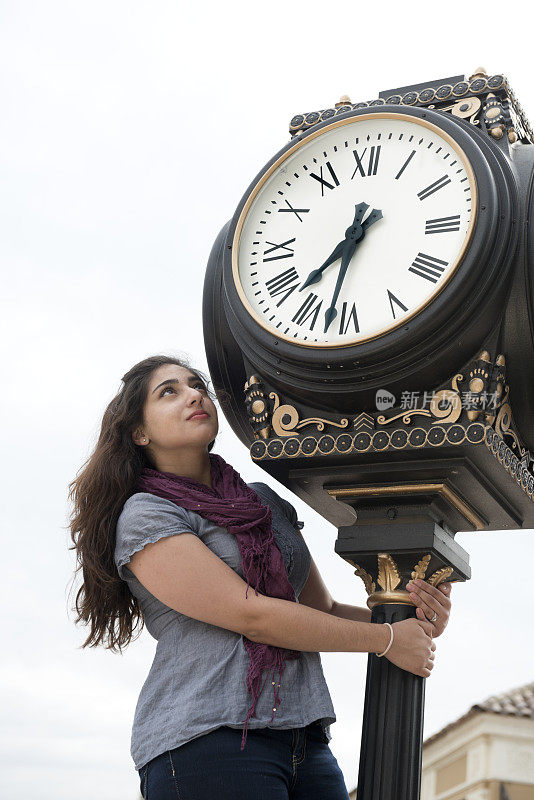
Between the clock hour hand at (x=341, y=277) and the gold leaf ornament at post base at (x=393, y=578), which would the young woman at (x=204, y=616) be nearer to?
the gold leaf ornament at post base at (x=393, y=578)

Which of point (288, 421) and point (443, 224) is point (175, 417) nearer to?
point (288, 421)

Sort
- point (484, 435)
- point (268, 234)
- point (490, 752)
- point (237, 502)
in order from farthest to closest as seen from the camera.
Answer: point (490, 752) < point (268, 234) < point (237, 502) < point (484, 435)

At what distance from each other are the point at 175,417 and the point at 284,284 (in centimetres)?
37

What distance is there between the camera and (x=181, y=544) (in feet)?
6.83

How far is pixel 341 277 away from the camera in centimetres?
229

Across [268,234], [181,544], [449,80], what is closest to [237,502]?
[181,544]

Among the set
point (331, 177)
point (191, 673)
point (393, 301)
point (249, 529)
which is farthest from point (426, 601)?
point (331, 177)

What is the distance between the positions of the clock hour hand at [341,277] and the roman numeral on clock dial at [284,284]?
0.32 ft

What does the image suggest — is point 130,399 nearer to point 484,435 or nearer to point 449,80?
point 484,435

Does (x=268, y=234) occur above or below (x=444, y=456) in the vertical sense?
above

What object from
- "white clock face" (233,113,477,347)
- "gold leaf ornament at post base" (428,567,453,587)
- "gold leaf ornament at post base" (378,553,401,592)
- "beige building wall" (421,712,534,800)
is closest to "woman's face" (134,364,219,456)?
"white clock face" (233,113,477,347)

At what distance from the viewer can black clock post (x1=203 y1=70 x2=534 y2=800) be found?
2125 millimetres

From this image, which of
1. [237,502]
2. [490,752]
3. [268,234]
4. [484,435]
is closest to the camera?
[484,435]

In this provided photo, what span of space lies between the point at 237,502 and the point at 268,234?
594 millimetres
